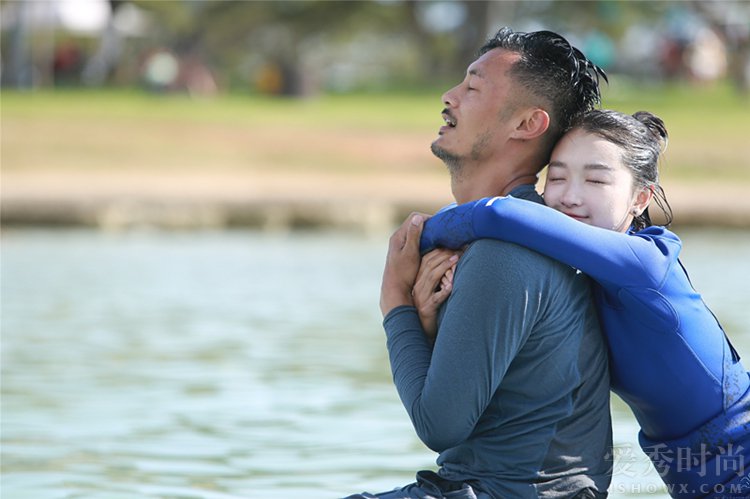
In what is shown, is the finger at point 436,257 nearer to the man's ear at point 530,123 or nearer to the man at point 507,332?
the man at point 507,332

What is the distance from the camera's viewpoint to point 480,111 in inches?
121

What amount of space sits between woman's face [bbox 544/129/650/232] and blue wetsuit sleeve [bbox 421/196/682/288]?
15cm

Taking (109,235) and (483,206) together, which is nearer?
(483,206)

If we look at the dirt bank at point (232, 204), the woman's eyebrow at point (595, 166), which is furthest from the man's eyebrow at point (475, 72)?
the dirt bank at point (232, 204)

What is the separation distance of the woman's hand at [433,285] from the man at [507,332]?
0.02m

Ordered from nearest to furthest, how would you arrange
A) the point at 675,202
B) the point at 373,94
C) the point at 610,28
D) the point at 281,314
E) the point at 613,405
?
the point at 613,405, the point at 281,314, the point at 675,202, the point at 373,94, the point at 610,28

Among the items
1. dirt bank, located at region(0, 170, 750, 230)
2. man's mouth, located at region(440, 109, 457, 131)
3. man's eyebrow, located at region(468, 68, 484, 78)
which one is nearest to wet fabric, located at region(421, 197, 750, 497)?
man's mouth, located at region(440, 109, 457, 131)

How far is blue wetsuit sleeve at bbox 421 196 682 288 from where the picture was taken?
9.21 feet

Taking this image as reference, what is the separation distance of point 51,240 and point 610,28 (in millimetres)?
36639

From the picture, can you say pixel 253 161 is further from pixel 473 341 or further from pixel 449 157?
pixel 473 341

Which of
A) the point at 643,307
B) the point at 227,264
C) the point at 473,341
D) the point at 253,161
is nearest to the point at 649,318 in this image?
the point at 643,307

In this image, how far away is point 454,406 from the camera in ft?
9.12

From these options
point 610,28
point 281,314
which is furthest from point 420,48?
point 281,314

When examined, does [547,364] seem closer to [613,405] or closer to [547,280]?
[547,280]
